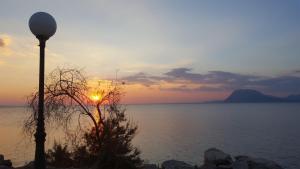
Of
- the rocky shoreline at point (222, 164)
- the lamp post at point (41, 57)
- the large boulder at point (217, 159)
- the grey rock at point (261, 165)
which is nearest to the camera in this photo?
the lamp post at point (41, 57)

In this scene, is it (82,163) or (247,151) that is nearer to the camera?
(82,163)

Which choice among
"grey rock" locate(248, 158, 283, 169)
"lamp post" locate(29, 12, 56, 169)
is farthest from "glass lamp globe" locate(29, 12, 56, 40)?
"grey rock" locate(248, 158, 283, 169)

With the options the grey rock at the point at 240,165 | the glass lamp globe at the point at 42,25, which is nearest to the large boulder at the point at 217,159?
the grey rock at the point at 240,165

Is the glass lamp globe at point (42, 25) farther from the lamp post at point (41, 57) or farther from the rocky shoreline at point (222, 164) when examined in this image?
the rocky shoreline at point (222, 164)

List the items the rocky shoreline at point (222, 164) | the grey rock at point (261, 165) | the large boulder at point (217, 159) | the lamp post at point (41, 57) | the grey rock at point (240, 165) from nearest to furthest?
the lamp post at point (41, 57) < the rocky shoreline at point (222, 164) < the grey rock at point (240, 165) < the grey rock at point (261, 165) < the large boulder at point (217, 159)

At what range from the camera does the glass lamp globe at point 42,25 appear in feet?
30.9

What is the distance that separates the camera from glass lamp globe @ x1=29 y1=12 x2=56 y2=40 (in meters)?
9.43

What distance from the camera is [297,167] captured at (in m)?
41.3

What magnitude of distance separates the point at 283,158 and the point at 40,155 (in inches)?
1721

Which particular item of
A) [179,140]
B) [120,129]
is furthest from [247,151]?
[120,129]

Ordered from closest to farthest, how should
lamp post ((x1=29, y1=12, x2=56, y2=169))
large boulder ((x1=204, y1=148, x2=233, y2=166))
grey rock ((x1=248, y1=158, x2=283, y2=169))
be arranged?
lamp post ((x1=29, y1=12, x2=56, y2=169)) → grey rock ((x1=248, y1=158, x2=283, y2=169)) → large boulder ((x1=204, y1=148, x2=233, y2=166))

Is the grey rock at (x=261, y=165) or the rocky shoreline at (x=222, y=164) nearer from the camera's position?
the rocky shoreline at (x=222, y=164)

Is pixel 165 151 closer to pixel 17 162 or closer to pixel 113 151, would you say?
pixel 17 162

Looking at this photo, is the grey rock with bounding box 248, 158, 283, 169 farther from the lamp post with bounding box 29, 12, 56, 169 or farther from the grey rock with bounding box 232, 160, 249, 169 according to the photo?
the lamp post with bounding box 29, 12, 56, 169
